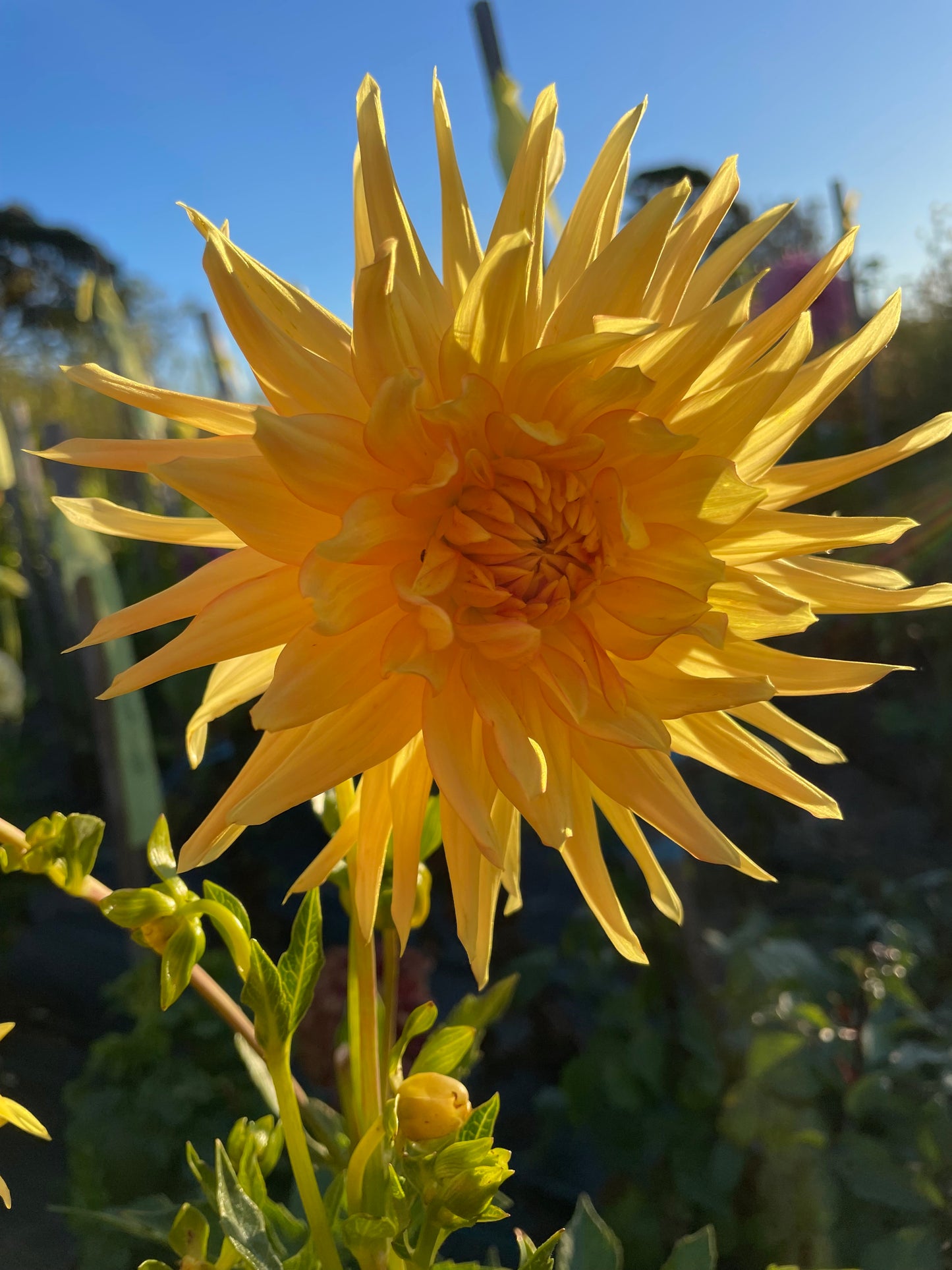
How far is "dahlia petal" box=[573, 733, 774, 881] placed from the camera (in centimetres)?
66

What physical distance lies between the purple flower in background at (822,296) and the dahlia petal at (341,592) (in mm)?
3242

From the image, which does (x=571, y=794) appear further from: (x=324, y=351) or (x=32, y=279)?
(x=32, y=279)

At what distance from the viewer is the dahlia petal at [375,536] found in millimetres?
582

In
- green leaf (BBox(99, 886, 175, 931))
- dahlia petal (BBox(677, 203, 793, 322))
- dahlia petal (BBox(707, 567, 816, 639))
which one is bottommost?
green leaf (BBox(99, 886, 175, 931))

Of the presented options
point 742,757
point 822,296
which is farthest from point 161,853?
point 822,296

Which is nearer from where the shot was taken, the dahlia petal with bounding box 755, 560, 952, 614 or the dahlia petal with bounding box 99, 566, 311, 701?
the dahlia petal with bounding box 99, 566, 311, 701

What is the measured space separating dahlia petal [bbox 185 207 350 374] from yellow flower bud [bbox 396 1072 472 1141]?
550mm

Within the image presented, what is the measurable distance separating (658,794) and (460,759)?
17 centimetres

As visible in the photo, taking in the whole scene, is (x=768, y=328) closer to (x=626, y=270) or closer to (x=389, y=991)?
(x=626, y=270)

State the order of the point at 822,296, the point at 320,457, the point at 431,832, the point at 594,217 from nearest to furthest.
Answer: the point at 320,457, the point at 594,217, the point at 431,832, the point at 822,296

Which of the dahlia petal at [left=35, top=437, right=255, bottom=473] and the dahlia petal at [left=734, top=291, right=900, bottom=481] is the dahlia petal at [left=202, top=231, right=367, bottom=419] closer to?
the dahlia petal at [left=35, top=437, right=255, bottom=473]

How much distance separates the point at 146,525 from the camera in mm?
681

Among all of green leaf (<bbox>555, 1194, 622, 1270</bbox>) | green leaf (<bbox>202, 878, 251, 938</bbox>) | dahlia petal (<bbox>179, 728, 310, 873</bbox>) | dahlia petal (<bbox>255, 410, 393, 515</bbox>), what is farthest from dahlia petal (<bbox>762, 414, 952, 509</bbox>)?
green leaf (<bbox>555, 1194, 622, 1270</bbox>)

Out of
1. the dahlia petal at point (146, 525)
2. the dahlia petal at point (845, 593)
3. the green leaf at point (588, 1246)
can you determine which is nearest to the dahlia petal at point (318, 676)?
the dahlia petal at point (146, 525)
